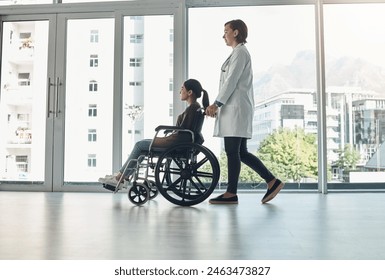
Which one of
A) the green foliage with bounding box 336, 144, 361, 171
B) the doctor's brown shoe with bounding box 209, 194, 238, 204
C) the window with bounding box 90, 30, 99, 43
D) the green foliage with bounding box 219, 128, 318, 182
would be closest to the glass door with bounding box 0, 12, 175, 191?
the window with bounding box 90, 30, 99, 43

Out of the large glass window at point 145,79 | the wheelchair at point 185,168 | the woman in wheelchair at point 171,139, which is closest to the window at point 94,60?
the large glass window at point 145,79

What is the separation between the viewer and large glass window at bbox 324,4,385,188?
3.86 meters

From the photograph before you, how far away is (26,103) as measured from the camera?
411cm

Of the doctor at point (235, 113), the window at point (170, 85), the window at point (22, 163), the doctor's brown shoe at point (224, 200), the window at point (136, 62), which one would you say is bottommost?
the doctor's brown shoe at point (224, 200)

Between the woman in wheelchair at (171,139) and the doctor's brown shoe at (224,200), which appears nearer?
the woman in wheelchair at (171,139)

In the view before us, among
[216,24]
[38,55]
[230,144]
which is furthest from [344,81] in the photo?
[38,55]

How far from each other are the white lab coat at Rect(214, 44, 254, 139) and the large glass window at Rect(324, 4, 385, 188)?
133cm

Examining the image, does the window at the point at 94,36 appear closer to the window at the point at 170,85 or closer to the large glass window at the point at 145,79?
the large glass window at the point at 145,79

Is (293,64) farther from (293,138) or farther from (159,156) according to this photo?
(159,156)

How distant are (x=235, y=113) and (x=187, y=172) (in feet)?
1.84

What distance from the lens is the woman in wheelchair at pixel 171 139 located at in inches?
107

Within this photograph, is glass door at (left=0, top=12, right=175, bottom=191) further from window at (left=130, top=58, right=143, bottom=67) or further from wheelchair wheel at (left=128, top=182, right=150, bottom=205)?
wheelchair wheel at (left=128, top=182, right=150, bottom=205)

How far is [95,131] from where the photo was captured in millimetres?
4020

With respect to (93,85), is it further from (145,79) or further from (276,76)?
(276,76)
